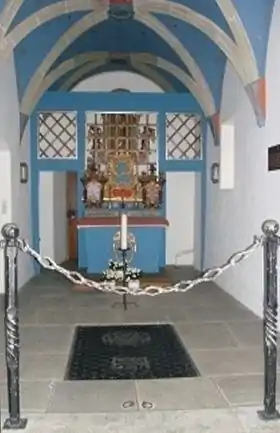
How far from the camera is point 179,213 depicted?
884cm

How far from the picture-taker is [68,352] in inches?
148

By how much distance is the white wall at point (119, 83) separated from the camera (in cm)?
839

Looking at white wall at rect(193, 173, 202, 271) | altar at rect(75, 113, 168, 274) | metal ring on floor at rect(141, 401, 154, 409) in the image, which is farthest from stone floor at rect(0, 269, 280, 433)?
altar at rect(75, 113, 168, 274)

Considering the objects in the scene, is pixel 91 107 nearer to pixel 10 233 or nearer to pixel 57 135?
pixel 57 135

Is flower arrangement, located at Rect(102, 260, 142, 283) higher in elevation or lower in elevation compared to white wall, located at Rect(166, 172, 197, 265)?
lower

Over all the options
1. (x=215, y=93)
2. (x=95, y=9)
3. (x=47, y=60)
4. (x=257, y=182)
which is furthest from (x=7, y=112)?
(x=257, y=182)

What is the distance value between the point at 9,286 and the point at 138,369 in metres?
1.20

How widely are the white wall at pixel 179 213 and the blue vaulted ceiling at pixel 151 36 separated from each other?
1.54 metres

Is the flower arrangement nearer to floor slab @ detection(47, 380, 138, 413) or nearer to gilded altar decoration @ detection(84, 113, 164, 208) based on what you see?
gilded altar decoration @ detection(84, 113, 164, 208)

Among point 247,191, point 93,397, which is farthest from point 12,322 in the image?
point 247,191

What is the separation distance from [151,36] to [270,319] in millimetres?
5070

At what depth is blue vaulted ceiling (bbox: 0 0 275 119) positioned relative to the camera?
4.59 meters

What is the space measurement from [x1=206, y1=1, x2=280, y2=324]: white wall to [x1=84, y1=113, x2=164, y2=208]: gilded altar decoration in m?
1.56

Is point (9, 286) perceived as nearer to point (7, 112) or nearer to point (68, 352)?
point (68, 352)
